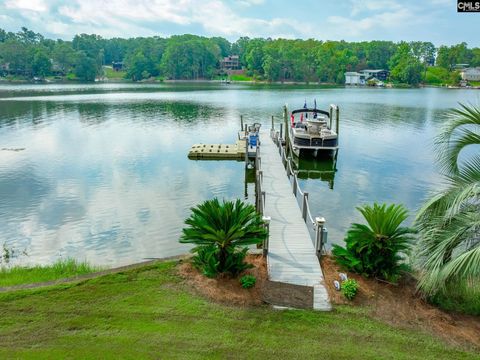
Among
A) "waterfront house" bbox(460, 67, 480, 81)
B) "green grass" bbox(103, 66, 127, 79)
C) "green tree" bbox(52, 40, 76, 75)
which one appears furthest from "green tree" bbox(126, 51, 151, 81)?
"waterfront house" bbox(460, 67, 480, 81)

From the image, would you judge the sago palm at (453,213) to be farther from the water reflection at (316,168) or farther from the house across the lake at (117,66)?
the house across the lake at (117,66)

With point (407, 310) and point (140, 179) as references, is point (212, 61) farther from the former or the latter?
point (407, 310)

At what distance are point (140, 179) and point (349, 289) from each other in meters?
15.3

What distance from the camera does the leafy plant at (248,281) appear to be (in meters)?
8.37

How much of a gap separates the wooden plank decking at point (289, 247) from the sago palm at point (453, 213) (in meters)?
2.31

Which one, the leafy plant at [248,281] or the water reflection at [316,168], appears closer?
the leafy plant at [248,281]

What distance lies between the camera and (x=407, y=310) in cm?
754

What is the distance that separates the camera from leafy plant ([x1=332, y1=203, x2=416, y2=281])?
8.51 metres

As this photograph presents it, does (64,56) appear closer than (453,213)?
No

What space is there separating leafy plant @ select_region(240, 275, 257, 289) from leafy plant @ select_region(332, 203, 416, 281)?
2.27 meters

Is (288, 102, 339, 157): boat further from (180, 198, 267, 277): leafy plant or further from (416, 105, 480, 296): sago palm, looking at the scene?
(416, 105, 480, 296): sago palm

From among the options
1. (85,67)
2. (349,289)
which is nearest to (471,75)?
(85,67)

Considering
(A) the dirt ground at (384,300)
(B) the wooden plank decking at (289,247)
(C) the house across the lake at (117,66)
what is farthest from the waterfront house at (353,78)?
(A) the dirt ground at (384,300)

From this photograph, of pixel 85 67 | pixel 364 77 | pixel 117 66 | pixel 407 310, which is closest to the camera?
pixel 407 310
